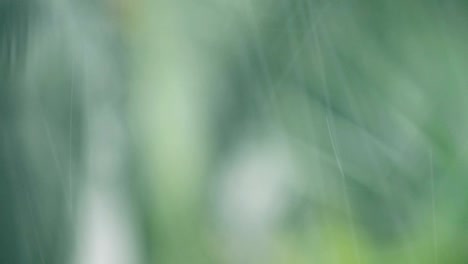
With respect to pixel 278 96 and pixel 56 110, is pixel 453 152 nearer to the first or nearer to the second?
pixel 278 96

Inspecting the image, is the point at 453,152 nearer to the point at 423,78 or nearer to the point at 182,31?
the point at 423,78

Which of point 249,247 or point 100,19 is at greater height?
point 100,19

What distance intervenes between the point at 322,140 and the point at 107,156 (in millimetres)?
106

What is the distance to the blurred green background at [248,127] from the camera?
28 centimetres

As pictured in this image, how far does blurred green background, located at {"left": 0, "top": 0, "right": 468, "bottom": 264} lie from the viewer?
28cm

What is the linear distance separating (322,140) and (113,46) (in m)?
0.11

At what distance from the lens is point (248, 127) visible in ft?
0.94

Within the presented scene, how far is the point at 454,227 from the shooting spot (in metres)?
0.28

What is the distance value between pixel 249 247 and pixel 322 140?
62 millimetres

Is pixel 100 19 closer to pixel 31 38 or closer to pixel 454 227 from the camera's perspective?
pixel 31 38

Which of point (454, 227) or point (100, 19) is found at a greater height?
point (100, 19)

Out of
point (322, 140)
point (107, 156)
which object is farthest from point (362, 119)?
point (107, 156)

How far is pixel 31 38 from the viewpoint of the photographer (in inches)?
12.0

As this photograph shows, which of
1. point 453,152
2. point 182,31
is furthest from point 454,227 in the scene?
point 182,31
